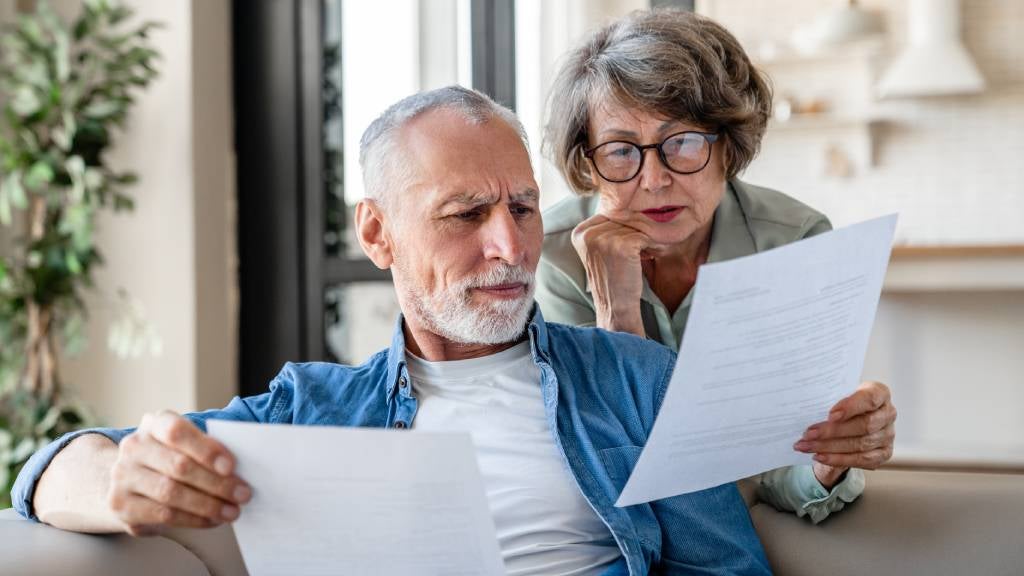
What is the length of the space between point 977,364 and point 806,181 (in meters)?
2.01

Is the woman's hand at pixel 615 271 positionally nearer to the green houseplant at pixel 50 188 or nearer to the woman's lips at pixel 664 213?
the woman's lips at pixel 664 213

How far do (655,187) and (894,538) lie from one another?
0.66 meters

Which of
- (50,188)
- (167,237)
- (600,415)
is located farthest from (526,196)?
(167,237)

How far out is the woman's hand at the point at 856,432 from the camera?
119 cm

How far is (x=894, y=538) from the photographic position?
4.58 feet

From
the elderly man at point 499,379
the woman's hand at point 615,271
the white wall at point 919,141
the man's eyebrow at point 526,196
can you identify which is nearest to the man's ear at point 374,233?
the elderly man at point 499,379

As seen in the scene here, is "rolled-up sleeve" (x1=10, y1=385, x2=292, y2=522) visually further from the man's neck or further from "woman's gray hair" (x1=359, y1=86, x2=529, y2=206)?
"woman's gray hair" (x1=359, y1=86, x2=529, y2=206)

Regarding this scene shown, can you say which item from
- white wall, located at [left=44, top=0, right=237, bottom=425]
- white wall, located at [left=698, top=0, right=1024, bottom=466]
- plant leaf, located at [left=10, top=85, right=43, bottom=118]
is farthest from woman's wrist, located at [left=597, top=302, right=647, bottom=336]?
white wall, located at [left=698, top=0, right=1024, bottom=466]

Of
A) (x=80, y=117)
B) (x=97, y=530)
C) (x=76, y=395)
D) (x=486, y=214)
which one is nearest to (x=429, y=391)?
(x=486, y=214)

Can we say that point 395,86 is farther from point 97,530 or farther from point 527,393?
point 97,530

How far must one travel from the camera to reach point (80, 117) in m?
3.18

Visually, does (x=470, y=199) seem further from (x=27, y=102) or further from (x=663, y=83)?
(x=27, y=102)

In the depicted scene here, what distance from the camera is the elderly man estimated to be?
4.49ft

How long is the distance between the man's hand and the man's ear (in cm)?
56
